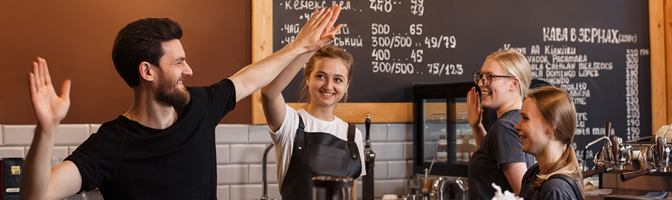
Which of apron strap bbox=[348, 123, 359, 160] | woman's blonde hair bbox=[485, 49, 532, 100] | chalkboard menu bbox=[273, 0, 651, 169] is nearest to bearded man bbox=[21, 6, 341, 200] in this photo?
apron strap bbox=[348, 123, 359, 160]

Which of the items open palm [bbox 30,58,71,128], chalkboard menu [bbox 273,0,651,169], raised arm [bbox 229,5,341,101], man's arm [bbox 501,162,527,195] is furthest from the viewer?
chalkboard menu [bbox 273,0,651,169]

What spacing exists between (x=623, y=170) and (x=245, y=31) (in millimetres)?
2157

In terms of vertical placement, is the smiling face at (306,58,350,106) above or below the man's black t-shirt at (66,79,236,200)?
above

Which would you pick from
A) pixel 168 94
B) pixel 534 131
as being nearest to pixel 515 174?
pixel 534 131

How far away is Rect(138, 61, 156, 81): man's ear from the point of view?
1.44 m

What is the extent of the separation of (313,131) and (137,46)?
856mm

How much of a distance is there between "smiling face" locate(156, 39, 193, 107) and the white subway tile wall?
5.48 feet

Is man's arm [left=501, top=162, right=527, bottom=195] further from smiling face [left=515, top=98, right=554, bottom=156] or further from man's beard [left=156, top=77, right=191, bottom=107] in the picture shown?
man's beard [left=156, top=77, right=191, bottom=107]

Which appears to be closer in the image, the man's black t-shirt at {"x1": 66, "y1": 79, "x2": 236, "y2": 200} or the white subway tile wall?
the man's black t-shirt at {"x1": 66, "y1": 79, "x2": 236, "y2": 200}

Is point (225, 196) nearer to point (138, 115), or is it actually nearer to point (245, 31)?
point (245, 31)

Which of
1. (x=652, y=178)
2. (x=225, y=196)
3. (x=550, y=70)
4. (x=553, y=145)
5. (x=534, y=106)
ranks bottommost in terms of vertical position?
(x=225, y=196)

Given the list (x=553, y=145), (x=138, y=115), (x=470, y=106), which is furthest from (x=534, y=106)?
(x=138, y=115)

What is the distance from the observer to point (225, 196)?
3137mm

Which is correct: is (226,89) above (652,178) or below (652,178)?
above
